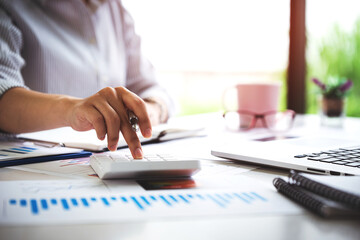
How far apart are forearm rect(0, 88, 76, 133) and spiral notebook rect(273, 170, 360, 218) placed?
1.65ft

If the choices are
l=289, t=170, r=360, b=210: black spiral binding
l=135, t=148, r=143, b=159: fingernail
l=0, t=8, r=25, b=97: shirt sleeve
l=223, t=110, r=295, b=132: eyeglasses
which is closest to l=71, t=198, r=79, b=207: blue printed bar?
l=135, t=148, r=143, b=159: fingernail

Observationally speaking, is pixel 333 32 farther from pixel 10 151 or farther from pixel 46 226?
pixel 46 226

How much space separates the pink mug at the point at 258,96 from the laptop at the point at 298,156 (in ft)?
1.57

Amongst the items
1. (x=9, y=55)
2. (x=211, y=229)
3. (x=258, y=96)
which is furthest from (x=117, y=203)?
(x=258, y=96)

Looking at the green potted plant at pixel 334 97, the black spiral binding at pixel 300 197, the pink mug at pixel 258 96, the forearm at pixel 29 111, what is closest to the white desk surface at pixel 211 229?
the black spiral binding at pixel 300 197

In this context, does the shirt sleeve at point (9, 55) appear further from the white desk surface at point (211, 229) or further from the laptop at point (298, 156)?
the white desk surface at point (211, 229)

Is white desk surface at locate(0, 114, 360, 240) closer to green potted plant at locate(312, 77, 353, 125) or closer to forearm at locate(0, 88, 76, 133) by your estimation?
forearm at locate(0, 88, 76, 133)

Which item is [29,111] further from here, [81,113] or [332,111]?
[332,111]

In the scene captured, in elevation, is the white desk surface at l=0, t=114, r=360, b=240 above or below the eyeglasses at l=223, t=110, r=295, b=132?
above

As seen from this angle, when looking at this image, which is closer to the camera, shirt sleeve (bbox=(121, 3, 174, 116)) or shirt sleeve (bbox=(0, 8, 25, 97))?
shirt sleeve (bbox=(0, 8, 25, 97))

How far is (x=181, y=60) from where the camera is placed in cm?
367

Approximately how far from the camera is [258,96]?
125 centimetres

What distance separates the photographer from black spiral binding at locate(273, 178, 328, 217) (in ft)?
1.25

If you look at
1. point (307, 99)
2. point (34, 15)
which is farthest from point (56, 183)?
A: point (307, 99)
